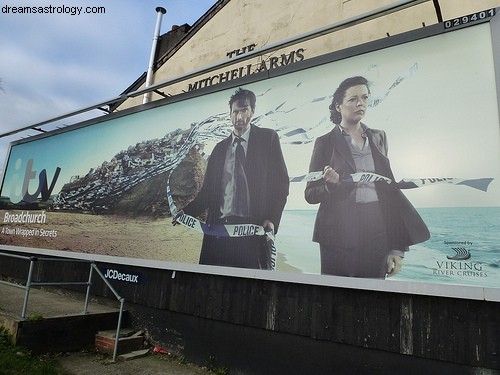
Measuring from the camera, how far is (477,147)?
3.90m

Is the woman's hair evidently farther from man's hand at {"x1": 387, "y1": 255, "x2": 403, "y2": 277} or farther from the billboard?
man's hand at {"x1": 387, "y1": 255, "x2": 403, "y2": 277}

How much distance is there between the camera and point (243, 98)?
602 cm

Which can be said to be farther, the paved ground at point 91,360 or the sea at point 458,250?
the paved ground at point 91,360

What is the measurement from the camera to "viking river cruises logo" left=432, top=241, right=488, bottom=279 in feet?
11.9

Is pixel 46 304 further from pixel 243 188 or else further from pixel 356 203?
pixel 356 203

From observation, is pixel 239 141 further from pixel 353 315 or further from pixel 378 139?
pixel 353 315

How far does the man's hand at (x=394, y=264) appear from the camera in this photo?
13.2 ft

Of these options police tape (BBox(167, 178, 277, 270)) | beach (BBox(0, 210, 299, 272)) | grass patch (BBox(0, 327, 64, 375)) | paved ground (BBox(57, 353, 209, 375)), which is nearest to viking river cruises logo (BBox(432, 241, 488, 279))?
beach (BBox(0, 210, 299, 272))

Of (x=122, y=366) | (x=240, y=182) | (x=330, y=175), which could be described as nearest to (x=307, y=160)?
(x=330, y=175)

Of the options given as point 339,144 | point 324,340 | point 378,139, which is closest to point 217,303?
point 324,340

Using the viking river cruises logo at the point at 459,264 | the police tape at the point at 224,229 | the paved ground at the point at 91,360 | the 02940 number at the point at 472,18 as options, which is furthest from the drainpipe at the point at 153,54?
the viking river cruises logo at the point at 459,264

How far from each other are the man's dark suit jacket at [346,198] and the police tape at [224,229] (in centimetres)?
67

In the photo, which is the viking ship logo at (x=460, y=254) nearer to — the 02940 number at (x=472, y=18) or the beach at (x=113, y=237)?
the beach at (x=113, y=237)

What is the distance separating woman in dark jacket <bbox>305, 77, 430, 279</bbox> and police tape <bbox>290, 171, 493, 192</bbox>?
45mm
